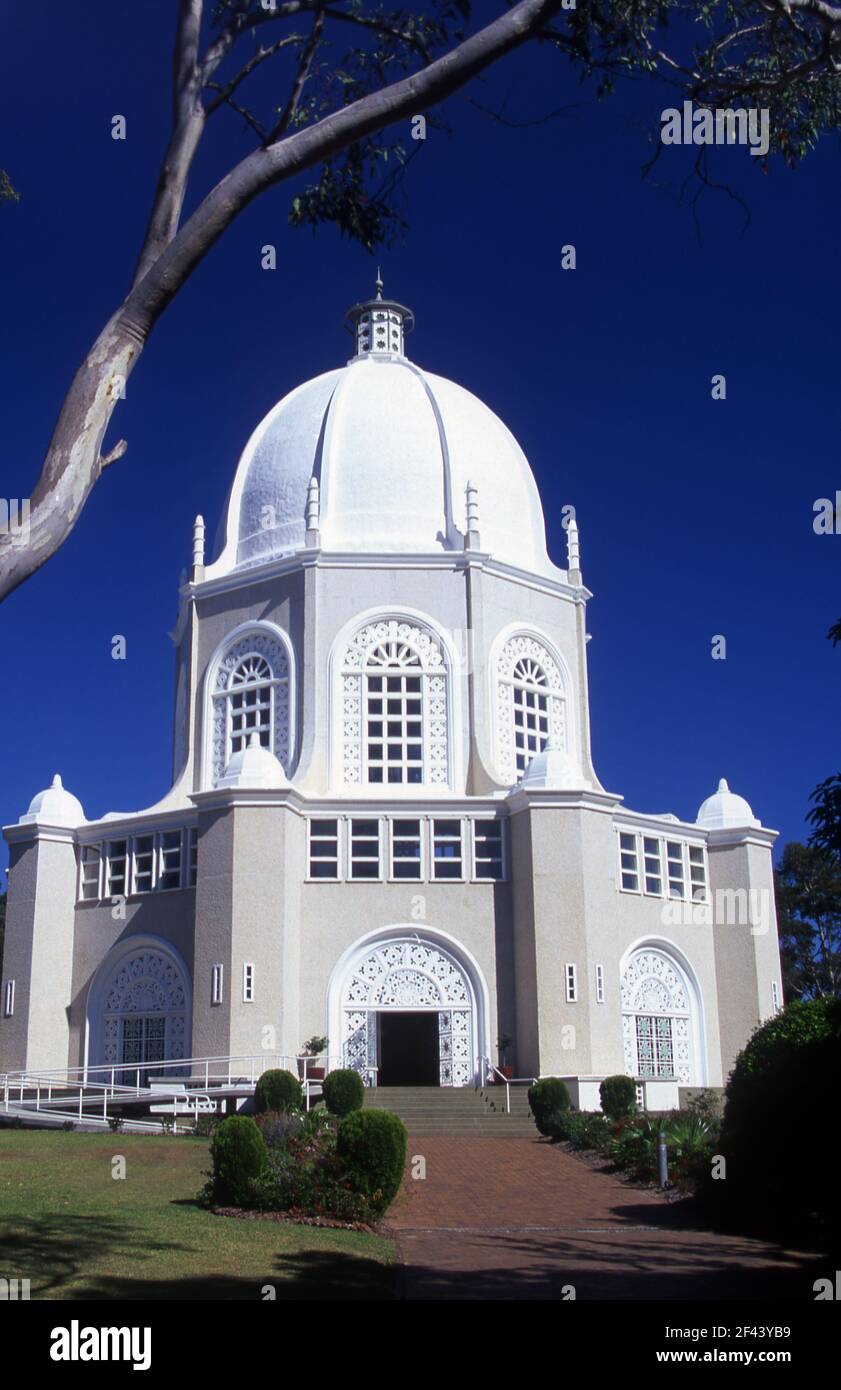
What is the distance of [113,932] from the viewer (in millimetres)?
32156

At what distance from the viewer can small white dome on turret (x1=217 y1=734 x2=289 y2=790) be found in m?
29.5

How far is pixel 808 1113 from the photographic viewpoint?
44.6ft

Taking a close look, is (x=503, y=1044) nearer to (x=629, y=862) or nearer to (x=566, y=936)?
(x=566, y=936)

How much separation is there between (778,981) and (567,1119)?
12.2m

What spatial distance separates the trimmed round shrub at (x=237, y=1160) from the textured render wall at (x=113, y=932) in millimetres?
16749

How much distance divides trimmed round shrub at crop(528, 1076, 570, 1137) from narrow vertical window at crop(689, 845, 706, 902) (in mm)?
10149

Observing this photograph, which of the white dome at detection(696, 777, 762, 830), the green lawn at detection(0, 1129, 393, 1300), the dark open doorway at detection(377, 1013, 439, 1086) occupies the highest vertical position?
the white dome at detection(696, 777, 762, 830)

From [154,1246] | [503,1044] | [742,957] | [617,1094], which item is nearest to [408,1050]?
[503,1044]

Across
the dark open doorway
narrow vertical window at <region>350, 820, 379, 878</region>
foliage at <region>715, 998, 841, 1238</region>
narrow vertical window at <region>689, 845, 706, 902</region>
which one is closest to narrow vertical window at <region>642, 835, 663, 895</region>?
narrow vertical window at <region>689, 845, 706, 902</region>

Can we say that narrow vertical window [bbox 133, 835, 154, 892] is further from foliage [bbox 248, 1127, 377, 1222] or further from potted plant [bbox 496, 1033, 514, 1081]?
foliage [bbox 248, 1127, 377, 1222]

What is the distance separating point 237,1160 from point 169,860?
1850 centimetres

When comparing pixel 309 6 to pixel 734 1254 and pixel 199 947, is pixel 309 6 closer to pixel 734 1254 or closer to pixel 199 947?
pixel 734 1254

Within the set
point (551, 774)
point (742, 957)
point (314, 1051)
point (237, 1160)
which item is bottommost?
point (237, 1160)
